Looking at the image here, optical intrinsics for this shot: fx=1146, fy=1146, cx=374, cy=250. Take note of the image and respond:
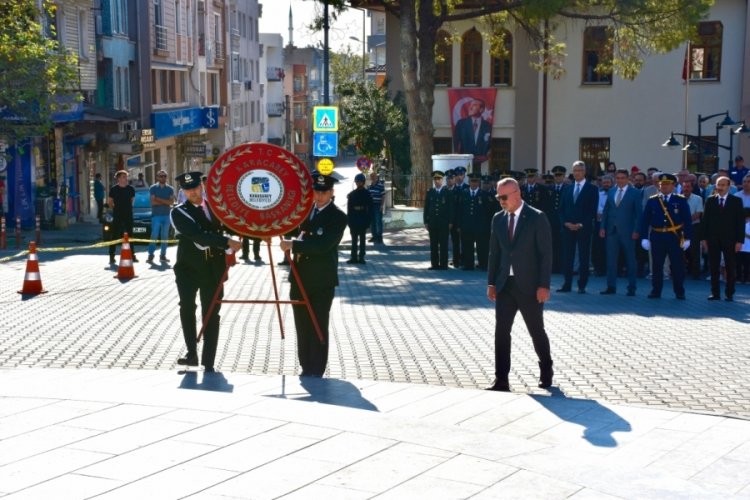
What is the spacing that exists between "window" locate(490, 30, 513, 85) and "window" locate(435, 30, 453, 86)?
1519 millimetres

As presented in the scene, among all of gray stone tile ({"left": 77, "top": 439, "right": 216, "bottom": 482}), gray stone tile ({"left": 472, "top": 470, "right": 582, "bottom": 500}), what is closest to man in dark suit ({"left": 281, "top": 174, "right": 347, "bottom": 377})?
gray stone tile ({"left": 77, "top": 439, "right": 216, "bottom": 482})

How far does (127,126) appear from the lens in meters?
43.7

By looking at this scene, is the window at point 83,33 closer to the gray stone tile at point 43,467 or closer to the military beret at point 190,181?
the military beret at point 190,181

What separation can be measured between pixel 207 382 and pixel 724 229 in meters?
8.85

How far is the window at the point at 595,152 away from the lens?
132 feet

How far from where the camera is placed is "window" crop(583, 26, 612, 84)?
38.6 metres

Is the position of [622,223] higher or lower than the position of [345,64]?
lower

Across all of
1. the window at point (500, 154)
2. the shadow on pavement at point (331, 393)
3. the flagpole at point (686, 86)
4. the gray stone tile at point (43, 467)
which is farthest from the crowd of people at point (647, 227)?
the window at point (500, 154)

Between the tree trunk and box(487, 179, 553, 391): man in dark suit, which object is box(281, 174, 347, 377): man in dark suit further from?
the tree trunk

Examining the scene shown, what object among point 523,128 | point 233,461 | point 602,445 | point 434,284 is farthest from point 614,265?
point 523,128

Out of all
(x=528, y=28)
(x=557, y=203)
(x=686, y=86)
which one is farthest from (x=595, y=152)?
(x=557, y=203)

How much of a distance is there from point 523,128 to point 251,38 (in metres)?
46.6

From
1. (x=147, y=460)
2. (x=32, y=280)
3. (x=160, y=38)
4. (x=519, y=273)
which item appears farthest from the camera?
(x=160, y=38)

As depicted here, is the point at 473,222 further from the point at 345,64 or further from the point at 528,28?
the point at 345,64
